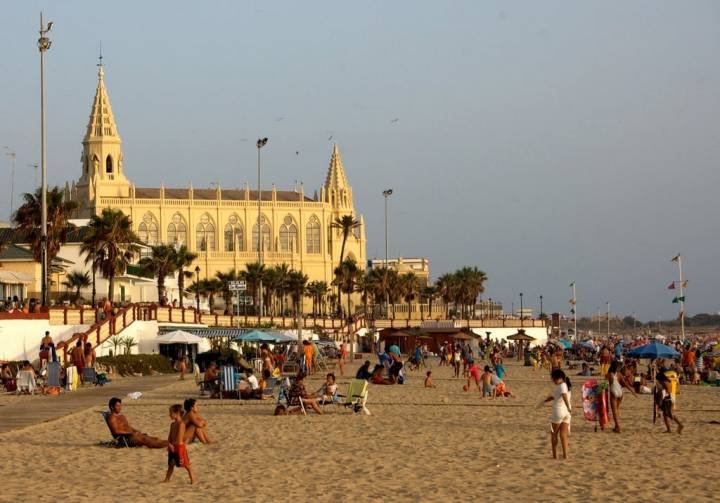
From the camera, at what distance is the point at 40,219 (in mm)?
48312

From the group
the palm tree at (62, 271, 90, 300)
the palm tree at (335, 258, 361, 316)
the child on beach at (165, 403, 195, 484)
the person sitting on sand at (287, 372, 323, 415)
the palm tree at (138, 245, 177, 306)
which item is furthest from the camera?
the palm tree at (335, 258, 361, 316)

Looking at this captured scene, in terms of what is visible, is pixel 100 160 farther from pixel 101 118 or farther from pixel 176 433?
pixel 176 433

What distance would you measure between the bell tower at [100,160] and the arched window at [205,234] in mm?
7448

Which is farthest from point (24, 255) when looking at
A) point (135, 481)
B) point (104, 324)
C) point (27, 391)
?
point (135, 481)

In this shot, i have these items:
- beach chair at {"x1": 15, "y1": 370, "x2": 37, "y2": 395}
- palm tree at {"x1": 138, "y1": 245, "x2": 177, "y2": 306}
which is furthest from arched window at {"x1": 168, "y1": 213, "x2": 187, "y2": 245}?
beach chair at {"x1": 15, "y1": 370, "x2": 37, "y2": 395}

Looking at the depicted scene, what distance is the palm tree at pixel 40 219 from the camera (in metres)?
48.4

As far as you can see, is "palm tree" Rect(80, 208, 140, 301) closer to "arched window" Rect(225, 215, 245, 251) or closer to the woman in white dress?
the woman in white dress

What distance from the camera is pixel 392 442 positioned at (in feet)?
64.4

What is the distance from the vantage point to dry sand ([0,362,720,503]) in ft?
47.6

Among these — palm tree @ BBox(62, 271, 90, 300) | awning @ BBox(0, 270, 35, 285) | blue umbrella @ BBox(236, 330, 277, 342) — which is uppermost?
palm tree @ BBox(62, 271, 90, 300)

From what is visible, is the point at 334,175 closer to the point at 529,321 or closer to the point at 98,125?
the point at 98,125

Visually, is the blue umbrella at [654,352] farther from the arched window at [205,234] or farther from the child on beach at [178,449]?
the arched window at [205,234]

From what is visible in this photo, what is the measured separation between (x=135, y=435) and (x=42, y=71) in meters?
22.6

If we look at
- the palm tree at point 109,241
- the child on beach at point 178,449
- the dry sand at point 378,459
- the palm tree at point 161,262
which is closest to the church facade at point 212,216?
the palm tree at point 161,262
